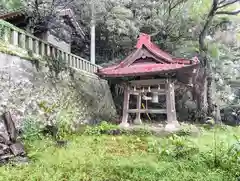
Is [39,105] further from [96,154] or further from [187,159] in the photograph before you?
[187,159]

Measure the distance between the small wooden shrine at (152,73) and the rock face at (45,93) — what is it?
1.88 m

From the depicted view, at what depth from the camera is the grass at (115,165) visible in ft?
15.8

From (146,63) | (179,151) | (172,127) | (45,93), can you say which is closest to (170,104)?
(172,127)

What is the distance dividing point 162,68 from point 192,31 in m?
7.82

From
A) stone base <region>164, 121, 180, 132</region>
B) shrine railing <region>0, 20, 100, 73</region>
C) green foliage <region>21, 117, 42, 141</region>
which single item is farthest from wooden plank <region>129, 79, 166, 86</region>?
green foliage <region>21, 117, 42, 141</region>

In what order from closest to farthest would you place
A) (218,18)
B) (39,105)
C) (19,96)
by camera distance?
(19,96) < (39,105) < (218,18)

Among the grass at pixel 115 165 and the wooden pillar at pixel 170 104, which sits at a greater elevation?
the wooden pillar at pixel 170 104

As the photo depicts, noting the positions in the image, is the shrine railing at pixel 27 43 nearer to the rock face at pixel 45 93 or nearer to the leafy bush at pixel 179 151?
the rock face at pixel 45 93

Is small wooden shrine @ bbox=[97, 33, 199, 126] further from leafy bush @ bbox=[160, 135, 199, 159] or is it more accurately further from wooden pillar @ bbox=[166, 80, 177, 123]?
leafy bush @ bbox=[160, 135, 199, 159]

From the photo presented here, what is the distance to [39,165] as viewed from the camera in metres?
5.61

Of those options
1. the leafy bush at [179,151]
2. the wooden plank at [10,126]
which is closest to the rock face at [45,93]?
the wooden plank at [10,126]

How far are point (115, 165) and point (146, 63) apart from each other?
6453mm

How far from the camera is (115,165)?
5.52 m

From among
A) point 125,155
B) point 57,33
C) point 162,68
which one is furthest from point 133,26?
point 125,155
